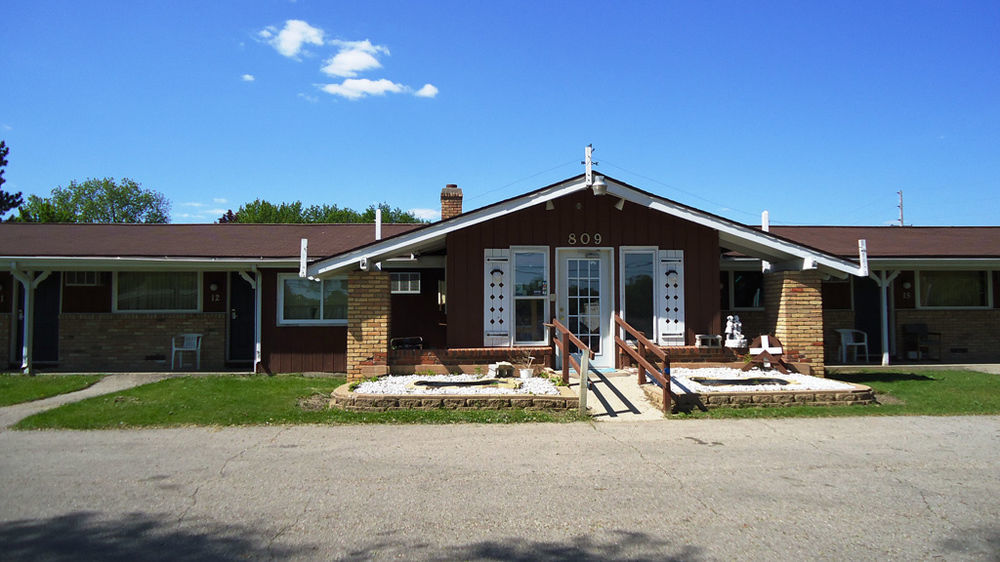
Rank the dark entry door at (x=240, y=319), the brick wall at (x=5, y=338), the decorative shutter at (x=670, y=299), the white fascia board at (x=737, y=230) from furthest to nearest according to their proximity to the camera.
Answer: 1. the dark entry door at (x=240, y=319)
2. the brick wall at (x=5, y=338)
3. the decorative shutter at (x=670, y=299)
4. the white fascia board at (x=737, y=230)

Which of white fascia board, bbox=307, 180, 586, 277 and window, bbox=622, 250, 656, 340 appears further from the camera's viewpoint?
window, bbox=622, 250, 656, 340

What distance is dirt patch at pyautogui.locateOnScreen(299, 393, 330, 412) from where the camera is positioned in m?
8.89

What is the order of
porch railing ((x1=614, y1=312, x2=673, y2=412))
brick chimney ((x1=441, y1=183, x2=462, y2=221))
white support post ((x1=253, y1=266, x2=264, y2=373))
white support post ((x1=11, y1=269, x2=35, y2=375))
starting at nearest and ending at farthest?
porch railing ((x1=614, y1=312, x2=673, y2=412)) → white support post ((x1=11, y1=269, x2=35, y2=375)) → white support post ((x1=253, y1=266, x2=264, y2=373)) → brick chimney ((x1=441, y1=183, x2=462, y2=221))

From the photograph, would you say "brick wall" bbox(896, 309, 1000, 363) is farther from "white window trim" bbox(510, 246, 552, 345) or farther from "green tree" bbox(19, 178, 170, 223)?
"green tree" bbox(19, 178, 170, 223)

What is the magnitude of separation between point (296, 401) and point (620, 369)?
5.35 metres

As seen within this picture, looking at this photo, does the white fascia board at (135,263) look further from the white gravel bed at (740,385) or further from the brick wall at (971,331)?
the brick wall at (971,331)

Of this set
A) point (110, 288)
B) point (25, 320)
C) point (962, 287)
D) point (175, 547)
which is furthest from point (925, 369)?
point (25, 320)

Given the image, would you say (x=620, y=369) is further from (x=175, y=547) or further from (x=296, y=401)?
(x=175, y=547)

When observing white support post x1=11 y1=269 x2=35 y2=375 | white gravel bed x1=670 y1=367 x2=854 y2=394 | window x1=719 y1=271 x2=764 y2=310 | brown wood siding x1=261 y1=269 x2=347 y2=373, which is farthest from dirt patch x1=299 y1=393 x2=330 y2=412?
window x1=719 y1=271 x2=764 y2=310

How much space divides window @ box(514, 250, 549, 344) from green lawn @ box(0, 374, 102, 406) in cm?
774

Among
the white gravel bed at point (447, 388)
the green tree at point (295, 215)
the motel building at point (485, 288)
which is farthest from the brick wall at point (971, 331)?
the green tree at point (295, 215)

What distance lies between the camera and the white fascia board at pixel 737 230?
10477 mm

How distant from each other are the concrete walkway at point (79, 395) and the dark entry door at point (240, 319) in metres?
1.67

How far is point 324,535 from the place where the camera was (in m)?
4.26
